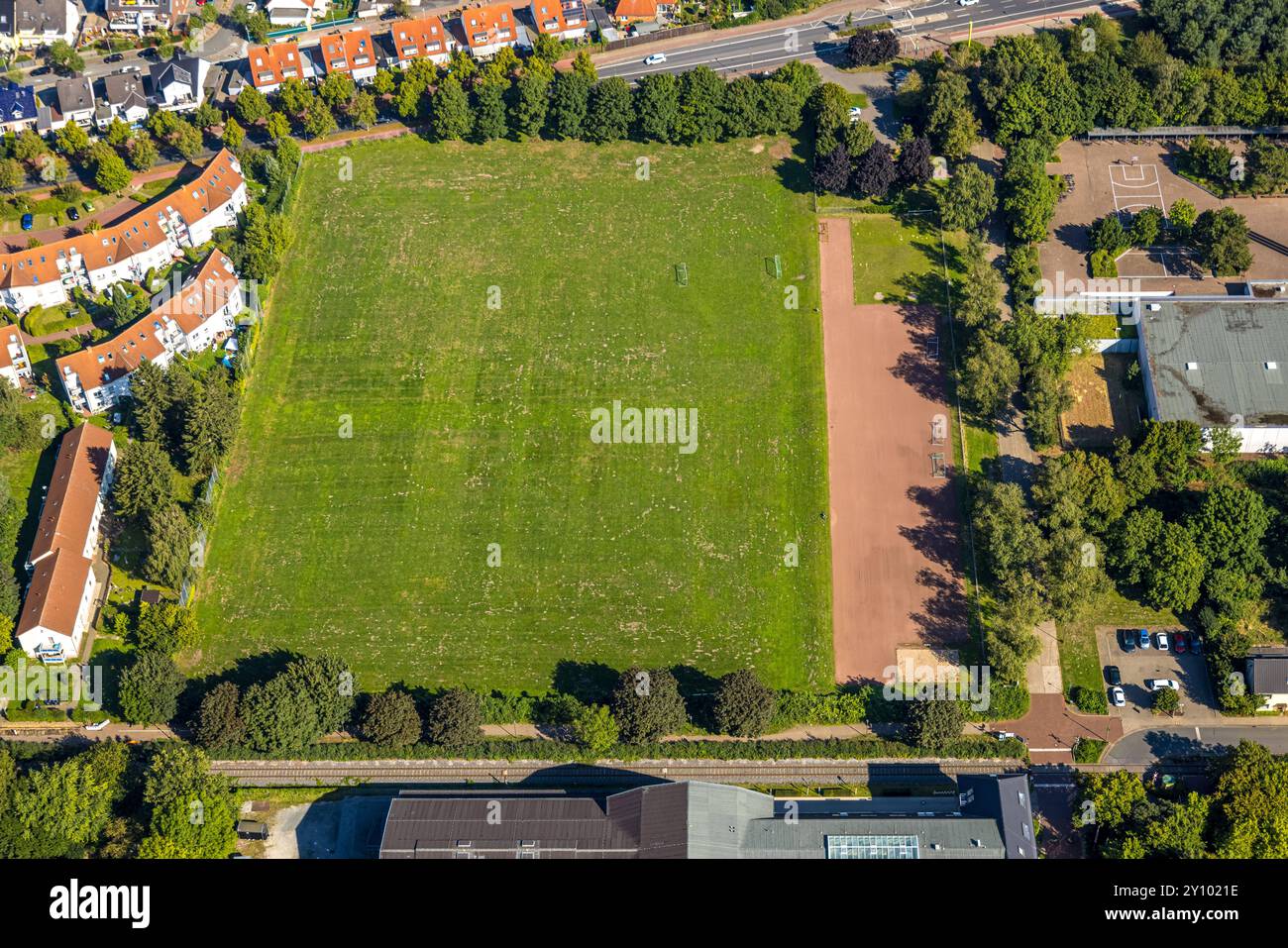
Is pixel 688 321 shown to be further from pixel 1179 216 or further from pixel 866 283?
pixel 1179 216

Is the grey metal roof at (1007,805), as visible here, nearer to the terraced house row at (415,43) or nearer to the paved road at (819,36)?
the paved road at (819,36)

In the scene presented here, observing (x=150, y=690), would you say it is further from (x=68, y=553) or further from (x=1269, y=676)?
(x=1269, y=676)

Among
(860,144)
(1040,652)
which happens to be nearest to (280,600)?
(1040,652)

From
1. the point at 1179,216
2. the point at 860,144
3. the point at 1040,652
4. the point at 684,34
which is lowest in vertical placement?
the point at 1040,652

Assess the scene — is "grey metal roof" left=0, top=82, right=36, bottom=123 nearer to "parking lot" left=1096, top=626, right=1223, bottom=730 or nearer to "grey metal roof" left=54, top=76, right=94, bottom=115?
"grey metal roof" left=54, top=76, right=94, bottom=115

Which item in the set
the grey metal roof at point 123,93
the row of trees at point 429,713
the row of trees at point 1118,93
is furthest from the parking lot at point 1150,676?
the grey metal roof at point 123,93

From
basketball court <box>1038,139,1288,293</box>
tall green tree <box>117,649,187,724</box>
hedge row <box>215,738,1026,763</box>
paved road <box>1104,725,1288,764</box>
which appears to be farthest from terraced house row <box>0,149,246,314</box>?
paved road <box>1104,725,1288,764</box>

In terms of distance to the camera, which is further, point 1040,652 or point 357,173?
point 357,173
